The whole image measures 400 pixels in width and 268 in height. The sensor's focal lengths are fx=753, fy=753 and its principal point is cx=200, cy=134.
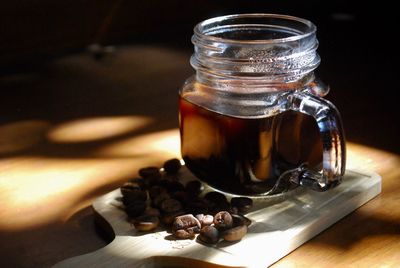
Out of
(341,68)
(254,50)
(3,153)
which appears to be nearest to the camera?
(254,50)

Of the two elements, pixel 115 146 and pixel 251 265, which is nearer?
pixel 251 265

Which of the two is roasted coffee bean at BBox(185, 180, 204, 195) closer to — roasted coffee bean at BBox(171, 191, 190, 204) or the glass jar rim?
roasted coffee bean at BBox(171, 191, 190, 204)

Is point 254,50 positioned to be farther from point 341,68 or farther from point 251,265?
point 341,68

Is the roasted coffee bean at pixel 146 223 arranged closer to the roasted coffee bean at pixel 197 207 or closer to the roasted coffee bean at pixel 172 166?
the roasted coffee bean at pixel 197 207

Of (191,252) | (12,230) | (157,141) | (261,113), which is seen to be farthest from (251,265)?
(157,141)

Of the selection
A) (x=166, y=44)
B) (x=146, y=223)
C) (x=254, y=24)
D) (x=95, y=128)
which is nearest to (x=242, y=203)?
(x=146, y=223)

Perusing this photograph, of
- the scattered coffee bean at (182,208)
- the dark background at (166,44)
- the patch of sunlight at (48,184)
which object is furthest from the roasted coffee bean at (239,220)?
the dark background at (166,44)
